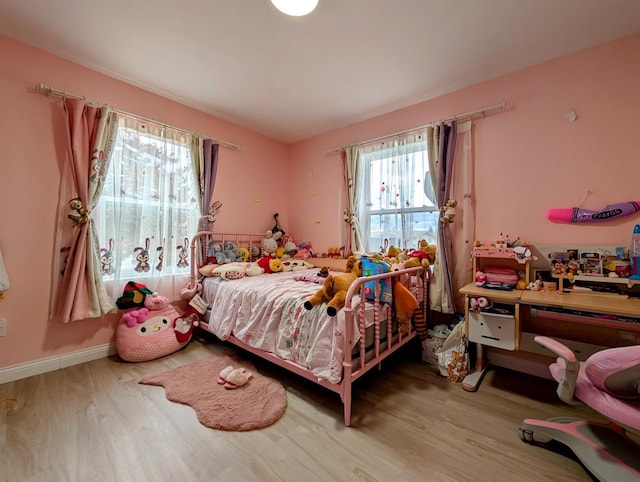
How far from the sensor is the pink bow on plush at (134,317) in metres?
2.41

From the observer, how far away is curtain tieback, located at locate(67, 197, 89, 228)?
2.17 m

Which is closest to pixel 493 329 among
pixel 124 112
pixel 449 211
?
pixel 449 211

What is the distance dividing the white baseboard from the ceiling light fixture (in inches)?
121

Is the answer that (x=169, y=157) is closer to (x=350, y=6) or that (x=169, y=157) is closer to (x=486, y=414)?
(x=350, y=6)

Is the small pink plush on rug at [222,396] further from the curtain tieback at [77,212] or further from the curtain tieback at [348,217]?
the curtain tieback at [348,217]

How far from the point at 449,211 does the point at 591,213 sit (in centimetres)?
95

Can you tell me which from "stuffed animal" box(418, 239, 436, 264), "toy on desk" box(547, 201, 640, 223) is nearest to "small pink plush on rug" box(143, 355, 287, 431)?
"stuffed animal" box(418, 239, 436, 264)

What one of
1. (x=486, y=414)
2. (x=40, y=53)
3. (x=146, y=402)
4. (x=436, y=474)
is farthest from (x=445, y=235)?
(x=40, y=53)

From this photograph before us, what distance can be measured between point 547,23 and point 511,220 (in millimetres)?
1401

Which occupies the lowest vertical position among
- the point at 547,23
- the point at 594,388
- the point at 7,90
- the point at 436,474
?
the point at 436,474

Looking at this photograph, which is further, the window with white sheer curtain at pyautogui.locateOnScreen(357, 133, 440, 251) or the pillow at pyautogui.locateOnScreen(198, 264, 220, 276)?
the pillow at pyautogui.locateOnScreen(198, 264, 220, 276)

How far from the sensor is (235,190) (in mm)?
3469

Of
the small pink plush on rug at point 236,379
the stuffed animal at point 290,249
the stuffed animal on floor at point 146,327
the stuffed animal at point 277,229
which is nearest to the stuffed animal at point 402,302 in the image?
the small pink plush on rug at point 236,379

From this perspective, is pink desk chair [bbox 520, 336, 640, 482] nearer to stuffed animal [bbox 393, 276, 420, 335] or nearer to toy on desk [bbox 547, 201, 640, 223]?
stuffed animal [bbox 393, 276, 420, 335]
